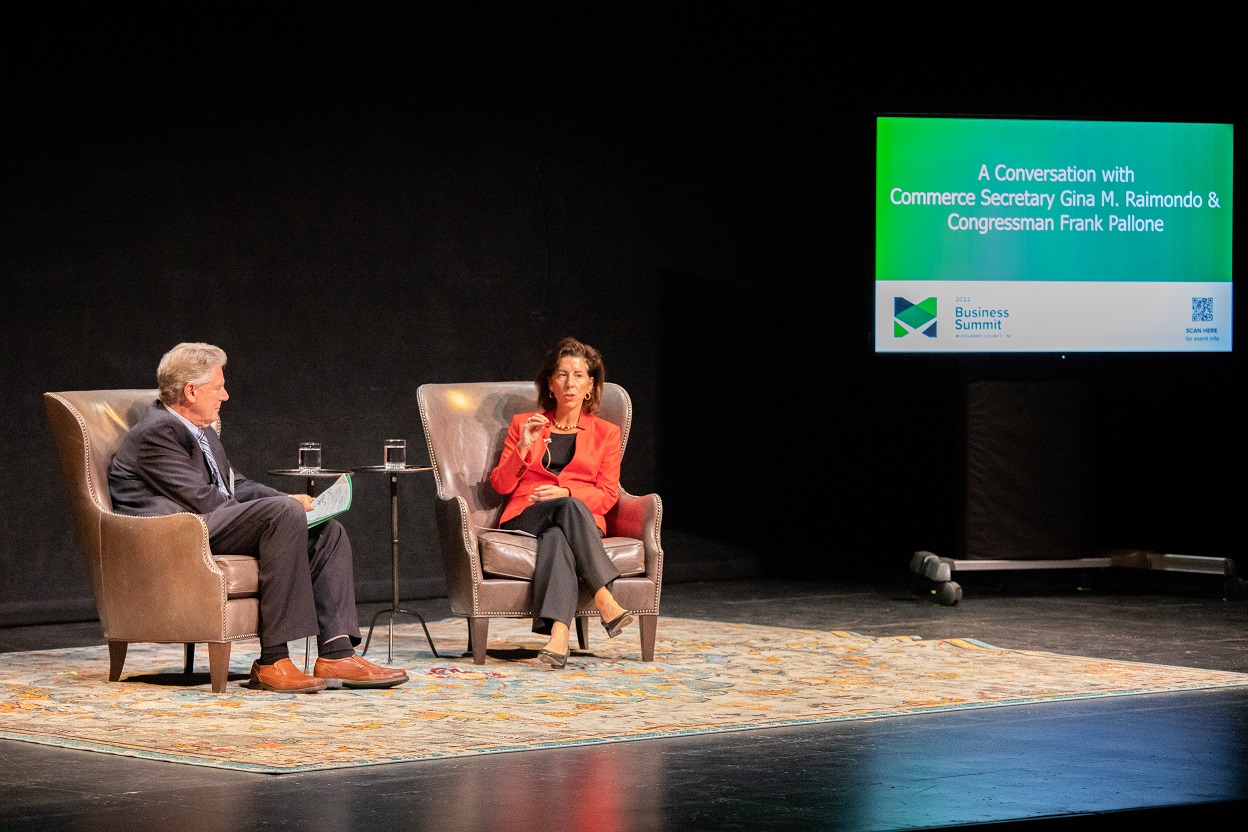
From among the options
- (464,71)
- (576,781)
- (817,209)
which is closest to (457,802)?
(576,781)

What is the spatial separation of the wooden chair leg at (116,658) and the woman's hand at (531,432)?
144cm

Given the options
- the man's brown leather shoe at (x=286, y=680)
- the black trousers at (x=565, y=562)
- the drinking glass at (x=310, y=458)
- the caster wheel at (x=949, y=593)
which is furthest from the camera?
the caster wheel at (x=949, y=593)

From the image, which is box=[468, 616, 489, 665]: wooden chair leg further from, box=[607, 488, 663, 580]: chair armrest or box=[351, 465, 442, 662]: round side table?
box=[607, 488, 663, 580]: chair armrest

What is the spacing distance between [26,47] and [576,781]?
13.7 ft

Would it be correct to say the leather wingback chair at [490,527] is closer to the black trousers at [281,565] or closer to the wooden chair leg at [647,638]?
the wooden chair leg at [647,638]

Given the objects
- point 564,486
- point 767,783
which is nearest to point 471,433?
point 564,486

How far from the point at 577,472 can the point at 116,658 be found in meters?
1.64

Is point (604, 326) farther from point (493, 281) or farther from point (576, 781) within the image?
point (576, 781)

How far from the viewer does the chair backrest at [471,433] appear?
6355mm

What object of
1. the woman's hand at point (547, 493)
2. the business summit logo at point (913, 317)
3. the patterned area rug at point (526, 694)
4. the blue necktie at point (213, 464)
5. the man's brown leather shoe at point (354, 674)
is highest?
the business summit logo at point (913, 317)

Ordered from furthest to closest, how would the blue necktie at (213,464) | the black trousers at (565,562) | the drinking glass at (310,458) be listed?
the drinking glass at (310,458) → the black trousers at (565,562) → the blue necktie at (213,464)

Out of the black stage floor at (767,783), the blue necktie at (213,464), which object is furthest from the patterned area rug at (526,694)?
the blue necktie at (213,464)

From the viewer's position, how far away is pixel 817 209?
8562mm

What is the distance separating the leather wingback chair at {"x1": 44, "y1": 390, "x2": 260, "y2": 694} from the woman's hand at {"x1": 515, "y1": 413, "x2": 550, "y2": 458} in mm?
1034
